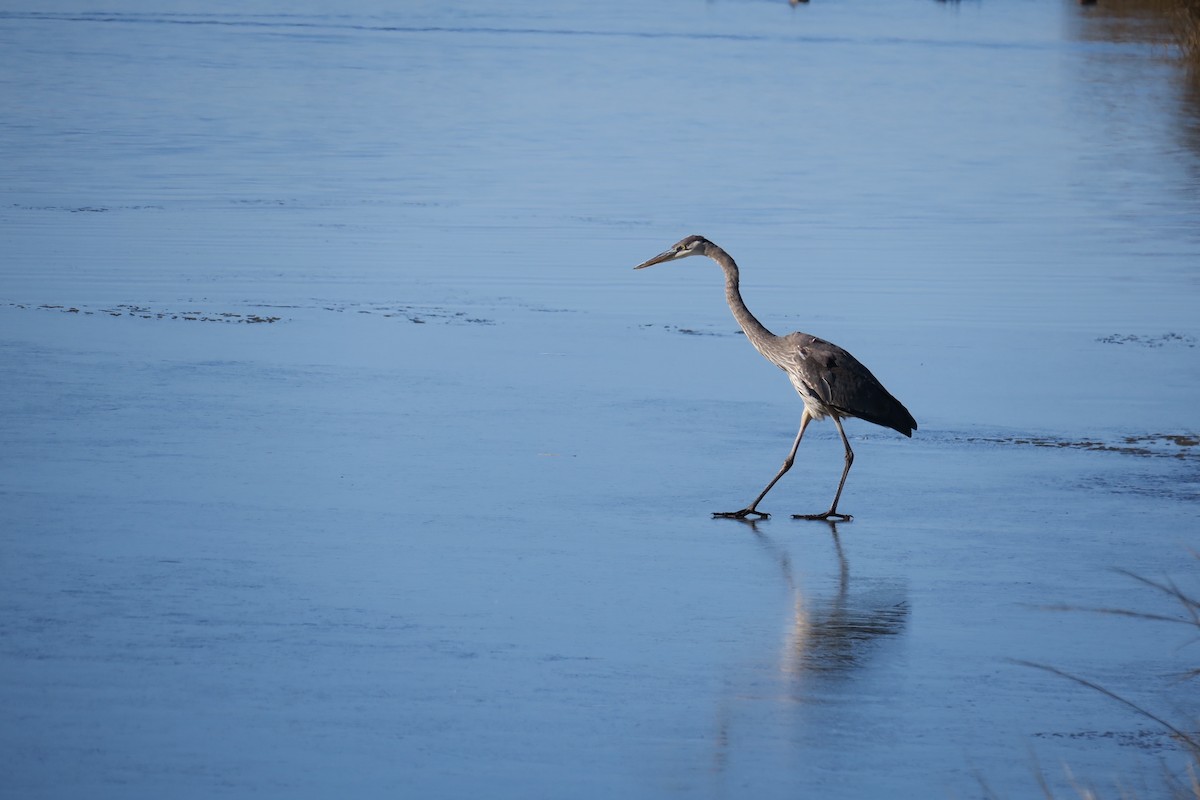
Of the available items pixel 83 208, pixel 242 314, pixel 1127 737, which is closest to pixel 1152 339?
pixel 242 314

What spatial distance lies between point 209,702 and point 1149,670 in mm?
3137

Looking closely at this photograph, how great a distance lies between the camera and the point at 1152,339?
13.2 m

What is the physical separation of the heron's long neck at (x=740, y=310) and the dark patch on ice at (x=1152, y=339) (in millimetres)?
4211

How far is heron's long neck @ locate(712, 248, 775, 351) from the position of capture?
376 inches

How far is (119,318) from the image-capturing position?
1276 centimetres

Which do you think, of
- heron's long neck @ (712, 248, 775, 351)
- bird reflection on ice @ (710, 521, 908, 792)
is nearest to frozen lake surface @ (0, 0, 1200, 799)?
bird reflection on ice @ (710, 521, 908, 792)

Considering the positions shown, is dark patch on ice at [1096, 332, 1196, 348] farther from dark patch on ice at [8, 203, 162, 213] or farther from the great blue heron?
dark patch on ice at [8, 203, 162, 213]

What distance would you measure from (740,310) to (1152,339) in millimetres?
4636

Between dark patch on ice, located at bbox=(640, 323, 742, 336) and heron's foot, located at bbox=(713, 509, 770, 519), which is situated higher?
heron's foot, located at bbox=(713, 509, 770, 519)

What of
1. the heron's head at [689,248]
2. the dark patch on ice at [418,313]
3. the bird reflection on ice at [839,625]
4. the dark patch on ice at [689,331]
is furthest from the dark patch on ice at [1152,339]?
the bird reflection on ice at [839,625]

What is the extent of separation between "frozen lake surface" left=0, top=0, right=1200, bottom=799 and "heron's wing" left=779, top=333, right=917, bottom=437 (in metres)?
0.41

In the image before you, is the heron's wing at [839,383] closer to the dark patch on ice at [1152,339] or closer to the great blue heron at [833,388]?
the great blue heron at [833,388]

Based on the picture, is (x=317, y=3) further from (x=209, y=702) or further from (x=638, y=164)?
(x=209, y=702)

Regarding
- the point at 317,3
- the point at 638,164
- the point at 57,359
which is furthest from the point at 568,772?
the point at 317,3
